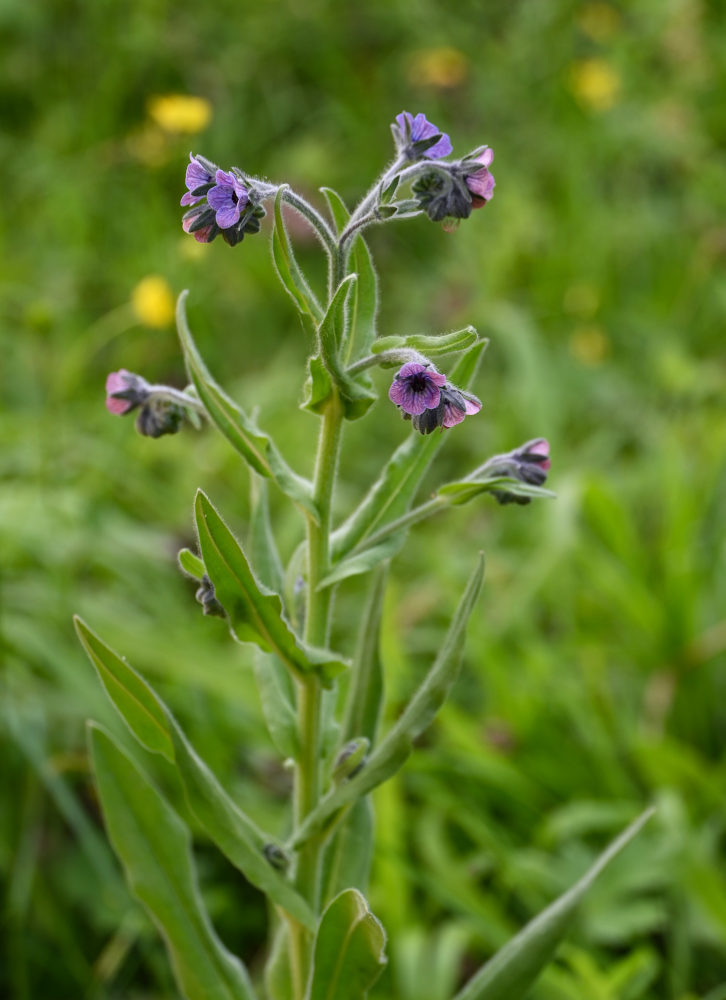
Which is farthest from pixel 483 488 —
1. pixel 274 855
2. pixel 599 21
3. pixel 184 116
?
pixel 599 21

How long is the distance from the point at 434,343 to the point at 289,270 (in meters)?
0.18

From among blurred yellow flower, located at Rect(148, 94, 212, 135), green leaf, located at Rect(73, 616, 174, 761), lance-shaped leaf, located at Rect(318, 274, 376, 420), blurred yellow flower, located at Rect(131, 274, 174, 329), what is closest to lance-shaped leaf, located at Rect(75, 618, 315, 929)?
green leaf, located at Rect(73, 616, 174, 761)

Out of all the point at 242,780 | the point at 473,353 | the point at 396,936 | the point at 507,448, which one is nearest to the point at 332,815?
the point at 473,353

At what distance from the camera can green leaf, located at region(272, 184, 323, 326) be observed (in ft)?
3.51

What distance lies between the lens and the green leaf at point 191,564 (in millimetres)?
1251

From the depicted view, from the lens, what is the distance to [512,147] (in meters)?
5.34

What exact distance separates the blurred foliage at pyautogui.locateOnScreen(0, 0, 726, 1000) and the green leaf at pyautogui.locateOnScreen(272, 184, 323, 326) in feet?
2.20

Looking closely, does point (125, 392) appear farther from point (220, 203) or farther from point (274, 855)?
point (274, 855)

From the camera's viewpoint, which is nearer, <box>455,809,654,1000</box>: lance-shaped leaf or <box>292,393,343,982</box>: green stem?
<box>292,393,343,982</box>: green stem

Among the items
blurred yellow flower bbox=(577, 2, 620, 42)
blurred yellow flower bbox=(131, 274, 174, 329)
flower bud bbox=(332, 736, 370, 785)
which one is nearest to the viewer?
flower bud bbox=(332, 736, 370, 785)

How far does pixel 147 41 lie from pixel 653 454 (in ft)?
11.5

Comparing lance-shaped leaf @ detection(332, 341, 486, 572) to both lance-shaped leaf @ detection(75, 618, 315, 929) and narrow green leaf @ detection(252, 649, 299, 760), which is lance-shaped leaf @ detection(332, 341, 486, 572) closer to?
narrow green leaf @ detection(252, 649, 299, 760)

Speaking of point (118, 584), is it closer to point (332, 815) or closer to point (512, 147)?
point (332, 815)

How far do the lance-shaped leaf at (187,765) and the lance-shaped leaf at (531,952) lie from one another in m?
0.27
